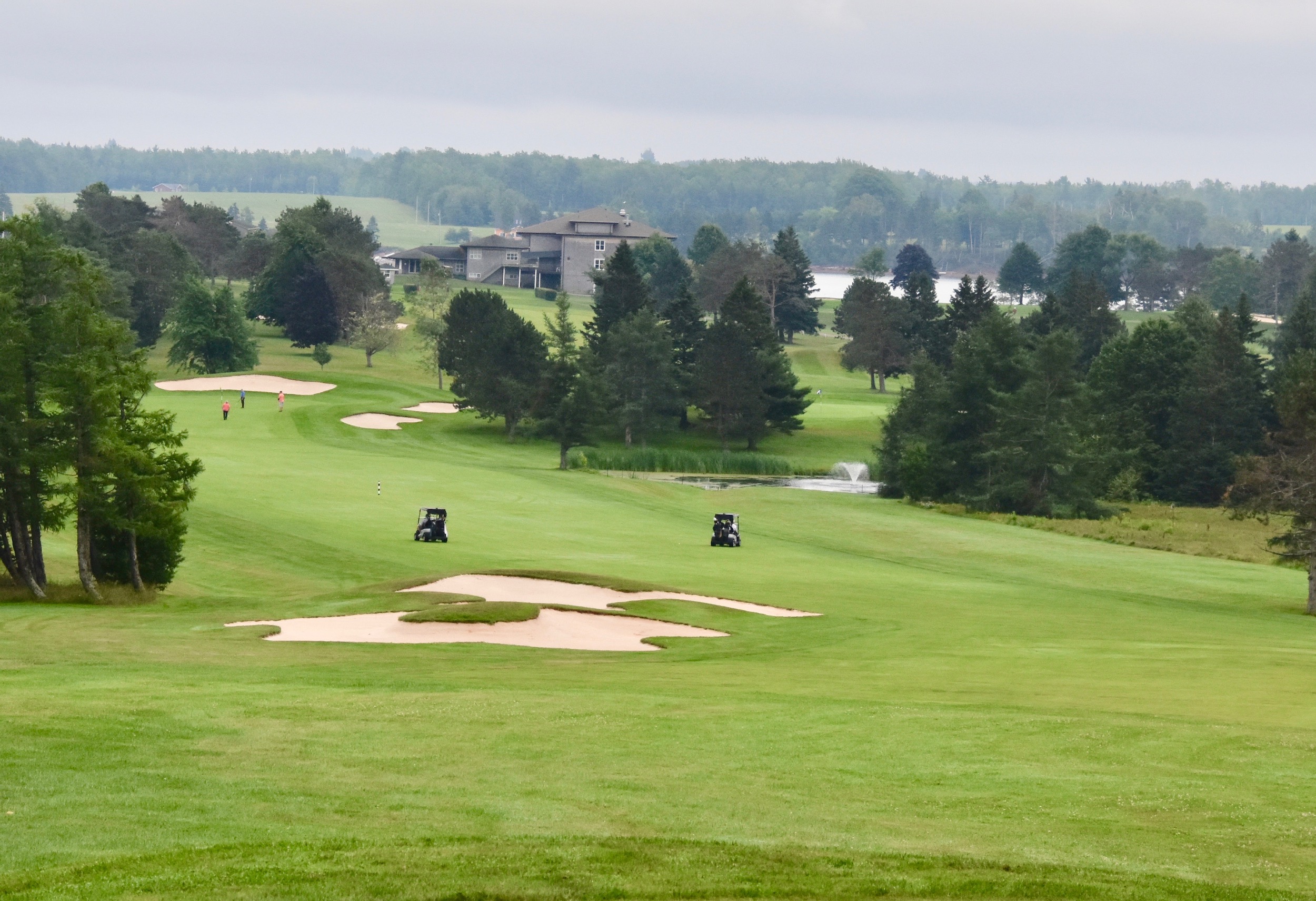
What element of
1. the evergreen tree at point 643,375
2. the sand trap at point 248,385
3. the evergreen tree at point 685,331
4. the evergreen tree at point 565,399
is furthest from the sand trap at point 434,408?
Result: the evergreen tree at point 685,331

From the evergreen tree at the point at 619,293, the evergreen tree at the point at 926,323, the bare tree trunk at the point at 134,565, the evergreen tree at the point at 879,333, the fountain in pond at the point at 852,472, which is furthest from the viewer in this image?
the evergreen tree at the point at 879,333

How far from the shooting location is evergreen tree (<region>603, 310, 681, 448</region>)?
108 meters

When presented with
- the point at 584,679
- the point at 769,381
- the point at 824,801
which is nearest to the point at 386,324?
the point at 769,381

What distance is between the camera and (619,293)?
123312 mm

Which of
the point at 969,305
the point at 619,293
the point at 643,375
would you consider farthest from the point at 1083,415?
the point at 619,293

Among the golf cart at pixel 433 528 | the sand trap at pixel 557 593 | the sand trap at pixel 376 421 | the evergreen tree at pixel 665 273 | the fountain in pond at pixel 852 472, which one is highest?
the evergreen tree at pixel 665 273

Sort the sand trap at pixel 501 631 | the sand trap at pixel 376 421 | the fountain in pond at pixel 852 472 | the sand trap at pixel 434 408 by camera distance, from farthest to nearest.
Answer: the sand trap at pixel 434 408 → the fountain in pond at pixel 852 472 → the sand trap at pixel 376 421 → the sand trap at pixel 501 631

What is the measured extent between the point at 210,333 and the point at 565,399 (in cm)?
4375

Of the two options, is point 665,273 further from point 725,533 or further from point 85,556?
point 85,556

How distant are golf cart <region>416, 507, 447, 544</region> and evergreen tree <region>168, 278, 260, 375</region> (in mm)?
74380

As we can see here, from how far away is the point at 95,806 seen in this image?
1498cm

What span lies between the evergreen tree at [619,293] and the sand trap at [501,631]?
8767cm

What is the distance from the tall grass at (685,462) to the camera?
98.2 meters

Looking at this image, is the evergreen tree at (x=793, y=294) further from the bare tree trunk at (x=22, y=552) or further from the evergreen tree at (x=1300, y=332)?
the bare tree trunk at (x=22, y=552)
